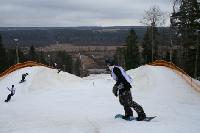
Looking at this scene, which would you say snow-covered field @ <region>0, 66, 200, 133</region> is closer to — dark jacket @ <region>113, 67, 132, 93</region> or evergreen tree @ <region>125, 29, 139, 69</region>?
dark jacket @ <region>113, 67, 132, 93</region>

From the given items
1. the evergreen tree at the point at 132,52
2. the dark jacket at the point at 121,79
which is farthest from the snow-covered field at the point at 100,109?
the evergreen tree at the point at 132,52

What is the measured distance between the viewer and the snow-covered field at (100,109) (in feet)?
38.5

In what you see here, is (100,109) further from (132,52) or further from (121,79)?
(132,52)

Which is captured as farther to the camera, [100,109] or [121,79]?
[100,109]

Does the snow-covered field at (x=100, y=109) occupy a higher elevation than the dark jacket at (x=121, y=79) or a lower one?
lower

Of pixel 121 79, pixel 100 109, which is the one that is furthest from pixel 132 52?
pixel 121 79

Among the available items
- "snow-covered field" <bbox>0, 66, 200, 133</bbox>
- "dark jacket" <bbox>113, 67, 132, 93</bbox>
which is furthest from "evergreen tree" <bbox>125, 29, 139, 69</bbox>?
"dark jacket" <bbox>113, 67, 132, 93</bbox>

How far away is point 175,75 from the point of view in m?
28.8

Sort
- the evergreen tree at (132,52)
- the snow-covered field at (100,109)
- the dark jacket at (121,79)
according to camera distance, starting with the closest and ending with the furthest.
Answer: the snow-covered field at (100,109) < the dark jacket at (121,79) < the evergreen tree at (132,52)

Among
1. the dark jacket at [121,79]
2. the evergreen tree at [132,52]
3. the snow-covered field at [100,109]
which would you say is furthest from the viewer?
the evergreen tree at [132,52]

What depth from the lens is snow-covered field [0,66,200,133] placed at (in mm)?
11742

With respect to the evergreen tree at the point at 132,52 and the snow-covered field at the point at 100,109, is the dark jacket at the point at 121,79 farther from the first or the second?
the evergreen tree at the point at 132,52

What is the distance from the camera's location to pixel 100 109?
1769 centimetres

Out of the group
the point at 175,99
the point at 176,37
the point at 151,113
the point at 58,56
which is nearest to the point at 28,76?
Result: the point at 175,99
